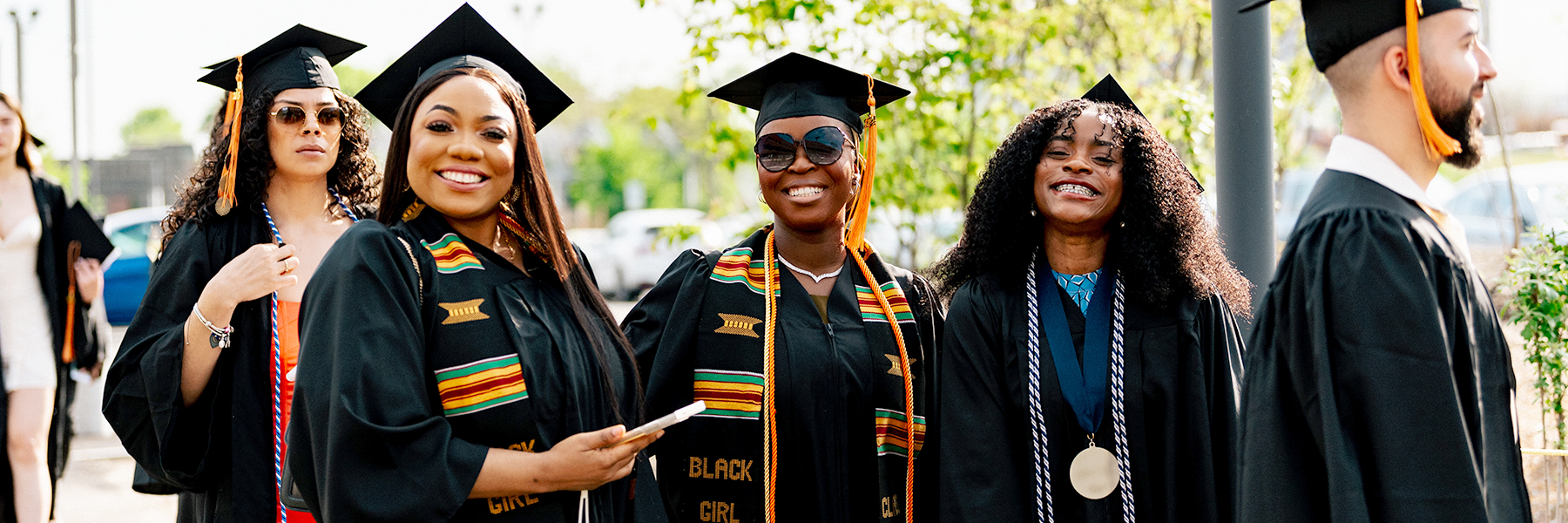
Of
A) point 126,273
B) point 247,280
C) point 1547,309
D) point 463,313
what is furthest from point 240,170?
point 126,273

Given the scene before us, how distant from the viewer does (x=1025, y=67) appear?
238 inches

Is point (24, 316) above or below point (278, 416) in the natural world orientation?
above

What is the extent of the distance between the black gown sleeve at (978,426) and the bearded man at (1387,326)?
2.48 feet

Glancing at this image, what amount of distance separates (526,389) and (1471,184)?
14.4m

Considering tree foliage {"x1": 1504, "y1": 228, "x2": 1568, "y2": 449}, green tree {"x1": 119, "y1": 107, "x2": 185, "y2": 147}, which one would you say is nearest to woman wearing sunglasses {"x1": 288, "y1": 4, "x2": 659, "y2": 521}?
tree foliage {"x1": 1504, "y1": 228, "x2": 1568, "y2": 449}

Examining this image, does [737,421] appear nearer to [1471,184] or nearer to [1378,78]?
[1378,78]

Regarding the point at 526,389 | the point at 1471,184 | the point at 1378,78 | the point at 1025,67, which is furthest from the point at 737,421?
the point at 1471,184

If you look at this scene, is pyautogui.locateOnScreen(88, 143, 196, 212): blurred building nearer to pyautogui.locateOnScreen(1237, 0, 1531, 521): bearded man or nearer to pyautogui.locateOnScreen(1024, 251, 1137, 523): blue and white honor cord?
pyautogui.locateOnScreen(1024, 251, 1137, 523): blue and white honor cord

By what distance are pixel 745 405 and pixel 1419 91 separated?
173cm

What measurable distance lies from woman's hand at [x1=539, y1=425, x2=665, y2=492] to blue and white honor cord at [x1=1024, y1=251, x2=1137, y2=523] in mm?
1070

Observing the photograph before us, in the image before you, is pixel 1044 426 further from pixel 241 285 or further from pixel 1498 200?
pixel 1498 200

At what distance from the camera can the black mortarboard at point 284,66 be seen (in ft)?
11.0

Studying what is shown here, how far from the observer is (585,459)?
7.45 feet

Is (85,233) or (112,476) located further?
(112,476)
